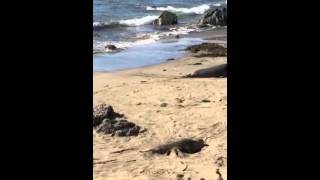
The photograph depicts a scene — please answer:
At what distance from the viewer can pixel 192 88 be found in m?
7.59

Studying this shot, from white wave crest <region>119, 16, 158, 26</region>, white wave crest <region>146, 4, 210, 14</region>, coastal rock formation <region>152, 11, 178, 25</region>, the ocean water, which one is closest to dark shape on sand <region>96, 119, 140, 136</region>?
the ocean water

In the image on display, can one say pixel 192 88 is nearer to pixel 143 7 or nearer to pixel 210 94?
pixel 210 94

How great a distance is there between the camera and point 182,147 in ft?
16.1

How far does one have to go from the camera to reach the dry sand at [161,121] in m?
4.41

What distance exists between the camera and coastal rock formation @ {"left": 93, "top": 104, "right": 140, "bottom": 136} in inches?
212

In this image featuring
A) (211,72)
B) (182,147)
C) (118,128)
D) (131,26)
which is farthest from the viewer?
(131,26)

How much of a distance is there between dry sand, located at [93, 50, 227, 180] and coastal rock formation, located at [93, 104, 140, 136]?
0.10m

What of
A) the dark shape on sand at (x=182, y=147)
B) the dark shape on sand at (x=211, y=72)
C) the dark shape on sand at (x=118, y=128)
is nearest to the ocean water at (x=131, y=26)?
the dark shape on sand at (x=211, y=72)

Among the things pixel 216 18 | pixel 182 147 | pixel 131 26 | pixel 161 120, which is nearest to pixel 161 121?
pixel 161 120

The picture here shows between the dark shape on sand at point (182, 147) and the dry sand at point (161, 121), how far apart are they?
0.08 meters

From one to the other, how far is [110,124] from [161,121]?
0.63 meters

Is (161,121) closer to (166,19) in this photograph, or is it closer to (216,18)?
(216,18)
